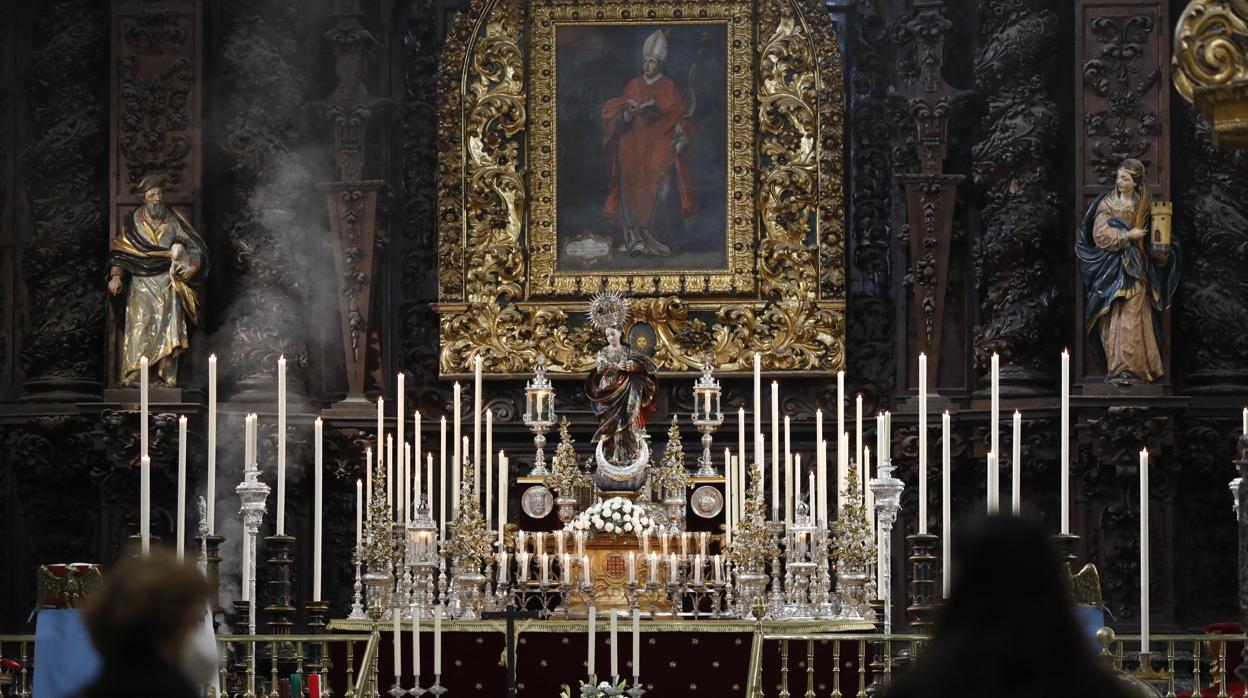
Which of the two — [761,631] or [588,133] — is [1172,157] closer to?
[588,133]

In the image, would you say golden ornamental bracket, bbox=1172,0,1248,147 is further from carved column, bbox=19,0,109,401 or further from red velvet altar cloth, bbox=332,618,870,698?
carved column, bbox=19,0,109,401

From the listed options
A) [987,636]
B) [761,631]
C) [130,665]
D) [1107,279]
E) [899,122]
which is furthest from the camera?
[899,122]

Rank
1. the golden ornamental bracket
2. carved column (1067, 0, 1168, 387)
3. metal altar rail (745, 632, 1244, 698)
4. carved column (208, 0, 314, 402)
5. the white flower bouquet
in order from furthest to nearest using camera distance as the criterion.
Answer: carved column (208, 0, 314, 402) → carved column (1067, 0, 1168, 387) → the white flower bouquet → metal altar rail (745, 632, 1244, 698) → the golden ornamental bracket

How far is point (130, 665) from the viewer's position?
4.50 m

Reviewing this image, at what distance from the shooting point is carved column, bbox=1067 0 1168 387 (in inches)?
623

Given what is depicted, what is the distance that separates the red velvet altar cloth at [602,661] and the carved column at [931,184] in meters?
5.08

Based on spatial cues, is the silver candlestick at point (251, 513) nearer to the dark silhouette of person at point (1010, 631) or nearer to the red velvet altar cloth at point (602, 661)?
the red velvet altar cloth at point (602, 661)

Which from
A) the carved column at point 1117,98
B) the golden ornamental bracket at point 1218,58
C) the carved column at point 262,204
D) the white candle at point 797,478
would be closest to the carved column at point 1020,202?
the carved column at point 1117,98

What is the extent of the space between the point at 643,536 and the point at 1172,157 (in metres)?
5.26

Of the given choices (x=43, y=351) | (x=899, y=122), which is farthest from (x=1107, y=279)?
(x=43, y=351)

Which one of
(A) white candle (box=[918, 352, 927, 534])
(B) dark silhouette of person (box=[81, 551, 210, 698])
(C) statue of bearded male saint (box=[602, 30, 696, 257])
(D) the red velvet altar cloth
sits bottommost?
(D) the red velvet altar cloth

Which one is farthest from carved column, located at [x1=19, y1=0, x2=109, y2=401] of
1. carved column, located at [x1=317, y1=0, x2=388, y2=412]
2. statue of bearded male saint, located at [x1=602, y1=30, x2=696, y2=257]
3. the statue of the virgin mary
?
the statue of the virgin mary

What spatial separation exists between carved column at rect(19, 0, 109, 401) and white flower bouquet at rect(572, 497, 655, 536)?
494cm

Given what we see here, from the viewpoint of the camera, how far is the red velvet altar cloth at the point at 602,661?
1179cm
